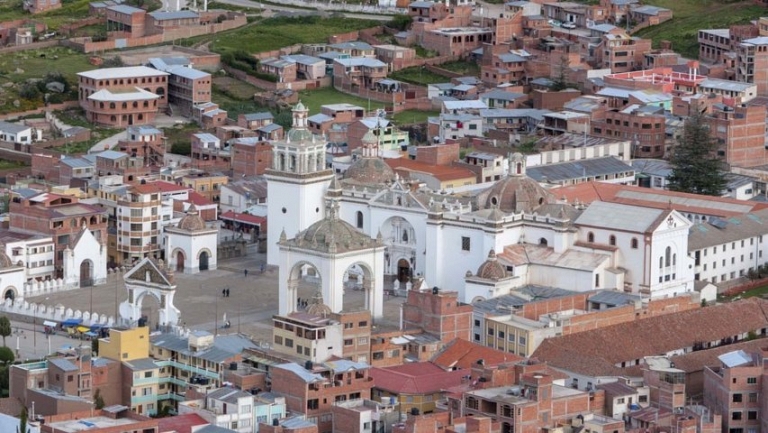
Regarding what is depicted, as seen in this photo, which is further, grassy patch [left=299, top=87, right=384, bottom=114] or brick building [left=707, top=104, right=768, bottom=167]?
grassy patch [left=299, top=87, right=384, bottom=114]

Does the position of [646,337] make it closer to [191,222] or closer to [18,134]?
[191,222]

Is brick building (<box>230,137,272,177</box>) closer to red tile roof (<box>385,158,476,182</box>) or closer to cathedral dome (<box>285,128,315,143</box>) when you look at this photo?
red tile roof (<box>385,158,476,182</box>)

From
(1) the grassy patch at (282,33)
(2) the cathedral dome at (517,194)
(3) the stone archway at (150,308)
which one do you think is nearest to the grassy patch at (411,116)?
(1) the grassy patch at (282,33)

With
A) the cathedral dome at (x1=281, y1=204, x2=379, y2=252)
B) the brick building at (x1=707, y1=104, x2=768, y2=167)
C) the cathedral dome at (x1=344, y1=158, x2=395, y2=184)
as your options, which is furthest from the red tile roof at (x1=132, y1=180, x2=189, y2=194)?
the brick building at (x1=707, y1=104, x2=768, y2=167)

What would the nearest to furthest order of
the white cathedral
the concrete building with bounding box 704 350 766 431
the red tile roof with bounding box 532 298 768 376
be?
the concrete building with bounding box 704 350 766 431 → the red tile roof with bounding box 532 298 768 376 → the white cathedral

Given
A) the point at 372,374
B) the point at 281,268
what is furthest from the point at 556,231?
the point at 372,374

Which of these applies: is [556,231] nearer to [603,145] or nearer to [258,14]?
[603,145]
